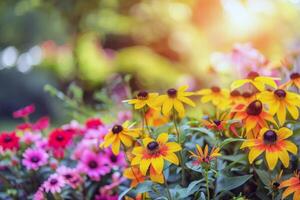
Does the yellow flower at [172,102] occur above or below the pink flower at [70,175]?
above

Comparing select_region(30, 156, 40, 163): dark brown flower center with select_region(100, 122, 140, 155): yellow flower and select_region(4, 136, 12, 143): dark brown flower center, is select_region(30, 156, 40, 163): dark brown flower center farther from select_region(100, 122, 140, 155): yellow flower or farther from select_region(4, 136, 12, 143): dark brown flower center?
select_region(100, 122, 140, 155): yellow flower

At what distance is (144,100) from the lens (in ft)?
3.85

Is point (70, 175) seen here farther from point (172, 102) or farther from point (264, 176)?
point (264, 176)

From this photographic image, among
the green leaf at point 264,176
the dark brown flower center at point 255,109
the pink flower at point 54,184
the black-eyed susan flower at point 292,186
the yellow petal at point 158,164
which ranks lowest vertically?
the pink flower at point 54,184

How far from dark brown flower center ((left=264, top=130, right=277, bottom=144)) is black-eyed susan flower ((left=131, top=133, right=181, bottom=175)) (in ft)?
0.58

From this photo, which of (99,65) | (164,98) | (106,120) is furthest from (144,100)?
(99,65)

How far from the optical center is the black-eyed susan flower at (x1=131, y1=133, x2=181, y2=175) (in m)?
1.08

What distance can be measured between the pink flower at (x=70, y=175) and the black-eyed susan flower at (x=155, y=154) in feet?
1.24

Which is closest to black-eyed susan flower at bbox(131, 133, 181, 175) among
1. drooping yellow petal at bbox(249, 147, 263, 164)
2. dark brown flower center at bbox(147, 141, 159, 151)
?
dark brown flower center at bbox(147, 141, 159, 151)

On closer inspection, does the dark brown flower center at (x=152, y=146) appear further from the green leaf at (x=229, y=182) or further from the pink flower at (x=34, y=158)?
the pink flower at (x=34, y=158)

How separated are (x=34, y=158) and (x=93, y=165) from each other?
0.17 meters

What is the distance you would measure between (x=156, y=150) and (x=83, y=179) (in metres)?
0.46

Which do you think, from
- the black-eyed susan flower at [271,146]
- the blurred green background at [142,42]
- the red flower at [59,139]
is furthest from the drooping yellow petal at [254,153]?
the blurred green background at [142,42]

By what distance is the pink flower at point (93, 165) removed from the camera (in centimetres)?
150
